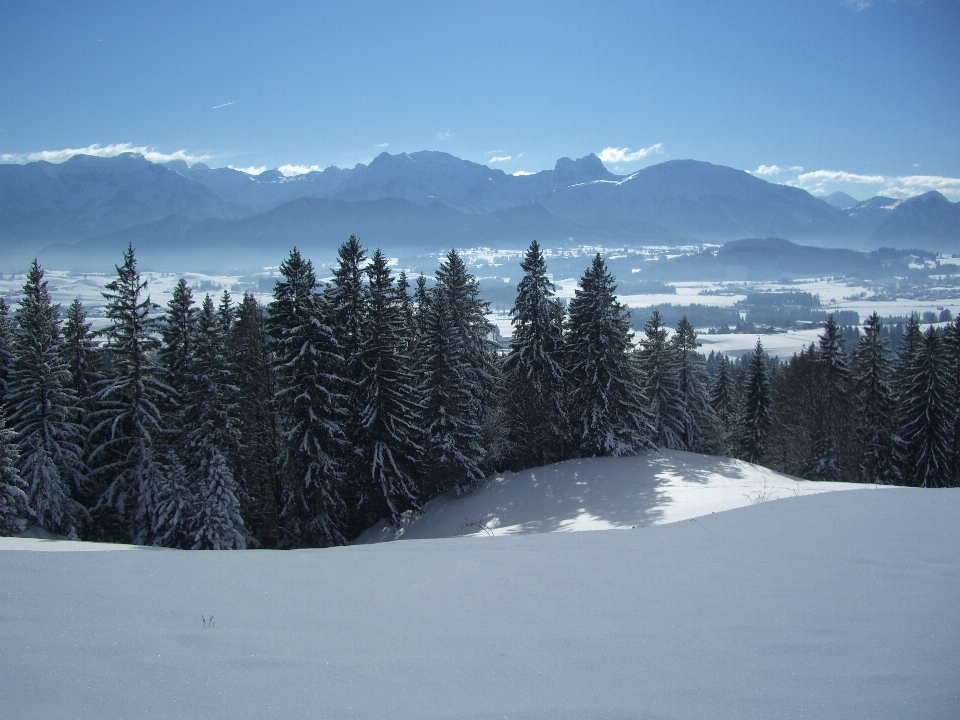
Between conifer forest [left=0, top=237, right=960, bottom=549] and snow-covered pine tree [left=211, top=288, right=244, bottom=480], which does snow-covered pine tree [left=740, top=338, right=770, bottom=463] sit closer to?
conifer forest [left=0, top=237, right=960, bottom=549]

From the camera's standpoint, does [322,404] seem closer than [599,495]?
No

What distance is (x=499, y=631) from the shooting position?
13.6ft

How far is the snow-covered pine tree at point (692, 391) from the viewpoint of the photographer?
35.0 metres

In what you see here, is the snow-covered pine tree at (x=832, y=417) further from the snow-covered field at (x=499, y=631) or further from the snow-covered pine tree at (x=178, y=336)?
the snow-covered pine tree at (x=178, y=336)

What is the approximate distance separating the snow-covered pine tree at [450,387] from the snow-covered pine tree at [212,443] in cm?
846

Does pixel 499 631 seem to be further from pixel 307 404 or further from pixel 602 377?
pixel 602 377

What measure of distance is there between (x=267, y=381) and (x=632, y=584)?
24594mm

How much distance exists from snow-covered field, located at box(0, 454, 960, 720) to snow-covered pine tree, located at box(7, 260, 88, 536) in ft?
60.8

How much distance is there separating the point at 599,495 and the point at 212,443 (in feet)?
52.9

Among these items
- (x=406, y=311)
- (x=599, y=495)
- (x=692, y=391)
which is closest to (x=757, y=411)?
(x=692, y=391)

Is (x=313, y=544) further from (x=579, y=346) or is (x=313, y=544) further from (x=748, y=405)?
(x=748, y=405)

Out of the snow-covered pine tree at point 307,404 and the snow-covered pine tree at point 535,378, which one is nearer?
the snow-covered pine tree at point 307,404

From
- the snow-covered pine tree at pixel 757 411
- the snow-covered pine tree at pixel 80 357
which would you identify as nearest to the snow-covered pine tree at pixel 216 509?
the snow-covered pine tree at pixel 80 357

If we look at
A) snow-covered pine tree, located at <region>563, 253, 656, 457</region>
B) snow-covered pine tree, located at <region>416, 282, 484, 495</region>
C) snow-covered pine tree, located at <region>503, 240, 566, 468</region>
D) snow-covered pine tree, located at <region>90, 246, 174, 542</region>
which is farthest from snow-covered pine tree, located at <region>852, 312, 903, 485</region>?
snow-covered pine tree, located at <region>90, 246, 174, 542</region>
